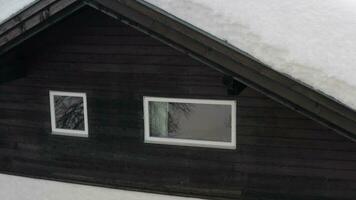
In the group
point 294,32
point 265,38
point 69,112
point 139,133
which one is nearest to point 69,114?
point 69,112

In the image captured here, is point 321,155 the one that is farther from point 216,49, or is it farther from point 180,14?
point 180,14

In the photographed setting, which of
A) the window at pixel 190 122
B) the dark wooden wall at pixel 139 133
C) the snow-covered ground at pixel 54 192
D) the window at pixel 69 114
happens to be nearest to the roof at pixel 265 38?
the dark wooden wall at pixel 139 133

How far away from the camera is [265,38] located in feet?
24.1

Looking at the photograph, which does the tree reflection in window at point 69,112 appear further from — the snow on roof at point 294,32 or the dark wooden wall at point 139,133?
the snow on roof at point 294,32

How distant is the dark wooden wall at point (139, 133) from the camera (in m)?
6.12

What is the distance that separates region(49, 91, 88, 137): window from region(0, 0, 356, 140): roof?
45.2 inches

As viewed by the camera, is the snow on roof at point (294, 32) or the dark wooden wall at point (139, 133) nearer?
the dark wooden wall at point (139, 133)

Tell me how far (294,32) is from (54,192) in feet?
15.2

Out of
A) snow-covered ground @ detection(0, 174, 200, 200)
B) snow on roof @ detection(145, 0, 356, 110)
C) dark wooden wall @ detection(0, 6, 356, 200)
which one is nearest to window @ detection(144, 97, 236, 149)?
dark wooden wall @ detection(0, 6, 356, 200)

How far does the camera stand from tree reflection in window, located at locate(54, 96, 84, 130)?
23.3 feet

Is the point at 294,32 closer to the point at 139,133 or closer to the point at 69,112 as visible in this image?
the point at 139,133

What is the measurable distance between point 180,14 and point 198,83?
6.40 ft

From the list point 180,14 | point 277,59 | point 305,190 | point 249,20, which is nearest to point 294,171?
point 305,190

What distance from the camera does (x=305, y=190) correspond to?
6188 mm
